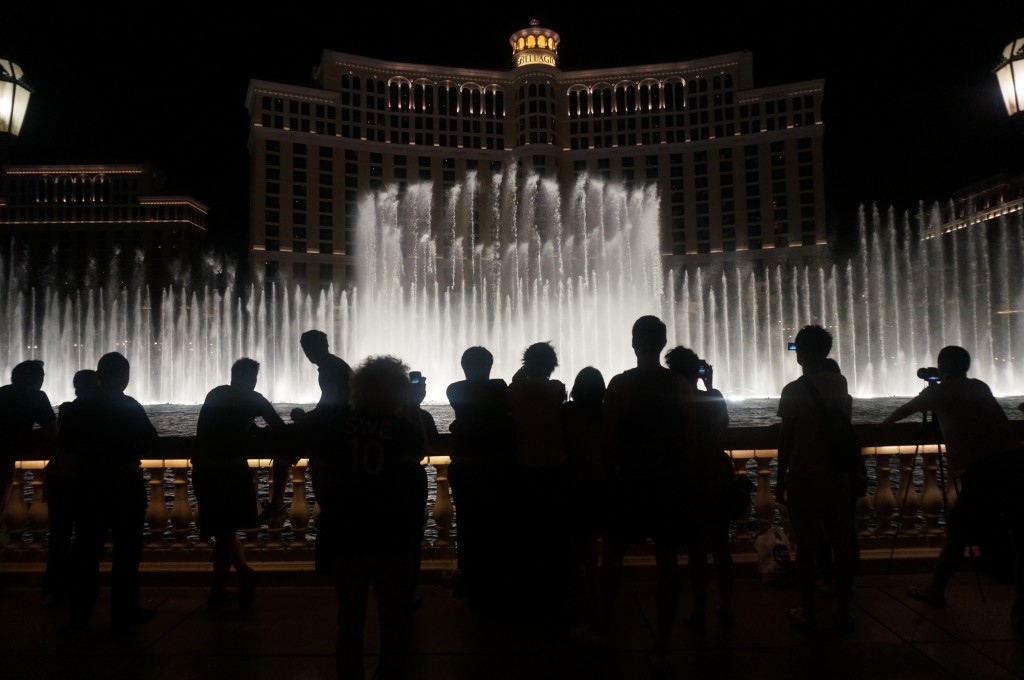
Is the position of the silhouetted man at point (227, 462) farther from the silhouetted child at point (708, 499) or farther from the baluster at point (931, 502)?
the baluster at point (931, 502)

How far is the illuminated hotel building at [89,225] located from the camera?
326ft

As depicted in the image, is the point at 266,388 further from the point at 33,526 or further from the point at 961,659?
the point at 961,659

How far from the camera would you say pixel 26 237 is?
9925 centimetres

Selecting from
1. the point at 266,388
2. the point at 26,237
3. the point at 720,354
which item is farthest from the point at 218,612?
the point at 26,237

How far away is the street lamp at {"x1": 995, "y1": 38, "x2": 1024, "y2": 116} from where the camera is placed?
630 cm

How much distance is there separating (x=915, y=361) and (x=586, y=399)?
39.7 meters

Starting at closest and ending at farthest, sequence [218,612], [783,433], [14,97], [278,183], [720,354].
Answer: [783,433] → [218,612] → [14,97] → [720,354] → [278,183]

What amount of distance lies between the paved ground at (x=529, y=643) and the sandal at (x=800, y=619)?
0.15ft

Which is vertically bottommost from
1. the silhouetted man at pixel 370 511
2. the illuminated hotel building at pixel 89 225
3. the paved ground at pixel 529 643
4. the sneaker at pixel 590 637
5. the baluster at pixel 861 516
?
the paved ground at pixel 529 643

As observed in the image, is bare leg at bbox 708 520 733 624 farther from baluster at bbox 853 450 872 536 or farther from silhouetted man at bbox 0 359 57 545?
silhouetted man at bbox 0 359 57 545

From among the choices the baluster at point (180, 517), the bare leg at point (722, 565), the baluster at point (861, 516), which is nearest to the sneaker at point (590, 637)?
the bare leg at point (722, 565)

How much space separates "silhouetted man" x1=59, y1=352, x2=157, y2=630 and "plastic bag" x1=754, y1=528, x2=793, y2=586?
4.14 meters

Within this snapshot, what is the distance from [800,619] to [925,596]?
3.35 ft

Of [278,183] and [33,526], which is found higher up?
[278,183]
